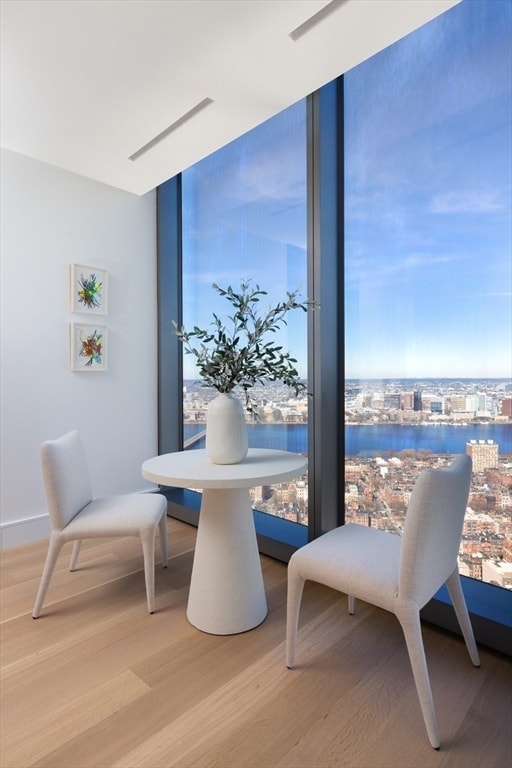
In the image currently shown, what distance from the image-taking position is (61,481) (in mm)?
1865

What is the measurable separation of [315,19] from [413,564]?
196 centimetres

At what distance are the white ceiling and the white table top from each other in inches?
68.8

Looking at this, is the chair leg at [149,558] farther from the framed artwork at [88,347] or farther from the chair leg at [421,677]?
the framed artwork at [88,347]

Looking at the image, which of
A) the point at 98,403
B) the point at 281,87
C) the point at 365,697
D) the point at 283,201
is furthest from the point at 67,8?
the point at 365,697

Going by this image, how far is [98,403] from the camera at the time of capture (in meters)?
3.07

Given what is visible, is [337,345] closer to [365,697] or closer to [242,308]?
[242,308]

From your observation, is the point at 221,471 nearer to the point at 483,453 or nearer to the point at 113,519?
the point at 113,519

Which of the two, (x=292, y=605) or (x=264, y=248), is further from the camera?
(x=264, y=248)

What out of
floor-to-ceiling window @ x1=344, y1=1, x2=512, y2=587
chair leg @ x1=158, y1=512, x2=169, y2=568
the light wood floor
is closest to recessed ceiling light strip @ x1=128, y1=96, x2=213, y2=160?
floor-to-ceiling window @ x1=344, y1=1, x2=512, y2=587

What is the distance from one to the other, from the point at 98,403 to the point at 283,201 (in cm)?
194

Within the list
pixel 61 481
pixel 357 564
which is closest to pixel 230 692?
pixel 357 564

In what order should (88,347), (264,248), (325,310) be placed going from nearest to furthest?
(325,310) < (264,248) < (88,347)

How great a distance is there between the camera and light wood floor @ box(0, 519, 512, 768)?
1188 millimetres

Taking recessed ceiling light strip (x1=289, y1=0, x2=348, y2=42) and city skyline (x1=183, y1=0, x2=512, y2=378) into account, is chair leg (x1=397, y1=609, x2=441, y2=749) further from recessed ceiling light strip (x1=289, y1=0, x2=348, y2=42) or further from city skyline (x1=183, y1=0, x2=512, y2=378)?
recessed ceiling light strip (x1=289, y1=0, x2=348, y2=42)
